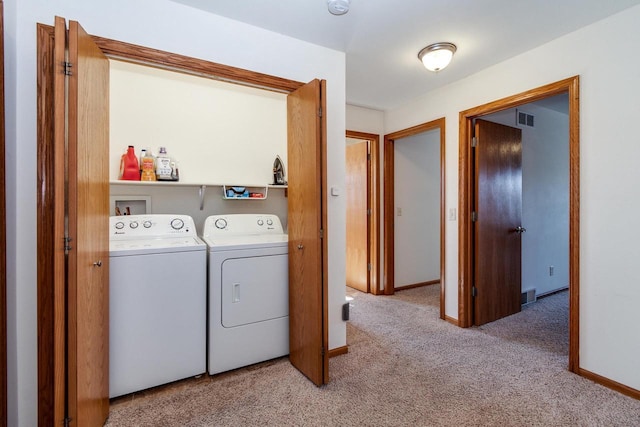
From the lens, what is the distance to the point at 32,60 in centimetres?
141

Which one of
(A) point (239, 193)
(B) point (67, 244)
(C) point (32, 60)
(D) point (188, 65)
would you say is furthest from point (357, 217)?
(C) point (32, 60)

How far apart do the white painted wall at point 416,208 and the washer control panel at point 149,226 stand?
2.59 metres

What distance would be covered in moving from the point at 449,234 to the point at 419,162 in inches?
59.1

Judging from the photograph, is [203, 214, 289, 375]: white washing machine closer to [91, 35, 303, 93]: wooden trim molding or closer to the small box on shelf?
the small box on shelf

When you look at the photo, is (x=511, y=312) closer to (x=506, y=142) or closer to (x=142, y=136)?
(x=506, y=142)

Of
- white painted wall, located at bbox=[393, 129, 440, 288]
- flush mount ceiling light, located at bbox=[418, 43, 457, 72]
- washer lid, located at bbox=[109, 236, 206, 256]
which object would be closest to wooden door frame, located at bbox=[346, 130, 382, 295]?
white painted wall, located at bbox=[393, 129, 440, 288]

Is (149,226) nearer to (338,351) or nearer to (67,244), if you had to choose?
(67,244)

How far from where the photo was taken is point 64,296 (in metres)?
1.20

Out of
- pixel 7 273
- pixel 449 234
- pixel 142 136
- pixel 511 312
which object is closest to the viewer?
pixel 7 273

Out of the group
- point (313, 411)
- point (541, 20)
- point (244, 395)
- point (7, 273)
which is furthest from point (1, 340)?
point (541, 20)

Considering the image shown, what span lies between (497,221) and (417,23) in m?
2.01

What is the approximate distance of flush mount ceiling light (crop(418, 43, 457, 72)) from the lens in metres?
2.15

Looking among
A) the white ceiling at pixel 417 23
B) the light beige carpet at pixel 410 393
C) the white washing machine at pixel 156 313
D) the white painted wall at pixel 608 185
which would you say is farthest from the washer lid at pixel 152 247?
the white painted wall at pixel 608 185

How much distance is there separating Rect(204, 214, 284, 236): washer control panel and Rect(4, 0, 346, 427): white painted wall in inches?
44.7
